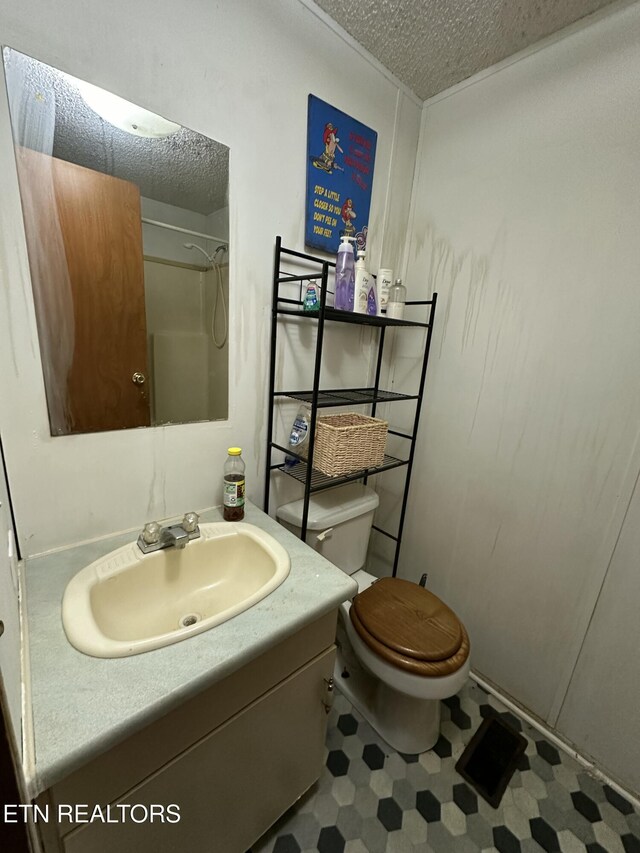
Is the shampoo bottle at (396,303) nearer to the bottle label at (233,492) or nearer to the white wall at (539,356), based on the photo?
the white wall at (539,356)

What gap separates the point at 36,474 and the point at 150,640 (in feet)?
1.59

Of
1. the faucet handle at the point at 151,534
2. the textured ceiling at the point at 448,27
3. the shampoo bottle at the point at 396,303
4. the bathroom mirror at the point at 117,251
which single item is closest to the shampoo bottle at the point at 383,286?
the shampoo bottle at the point at 396,303

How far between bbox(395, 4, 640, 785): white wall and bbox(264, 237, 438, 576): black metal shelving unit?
0.32 feet

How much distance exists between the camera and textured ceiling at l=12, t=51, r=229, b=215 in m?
0.69

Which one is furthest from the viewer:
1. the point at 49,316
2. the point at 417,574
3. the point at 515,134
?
the point at 417,574

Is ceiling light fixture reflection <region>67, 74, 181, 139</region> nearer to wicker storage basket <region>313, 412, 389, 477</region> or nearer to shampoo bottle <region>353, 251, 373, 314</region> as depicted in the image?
shampoo bottle <region>353, 251, 373, 314</region>

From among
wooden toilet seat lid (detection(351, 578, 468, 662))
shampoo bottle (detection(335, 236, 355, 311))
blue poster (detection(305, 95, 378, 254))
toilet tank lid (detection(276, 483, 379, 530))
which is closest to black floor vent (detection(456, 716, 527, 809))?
wooden toilet seat lid (detection(351, 578, 468, 662))

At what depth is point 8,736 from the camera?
0.36 metres

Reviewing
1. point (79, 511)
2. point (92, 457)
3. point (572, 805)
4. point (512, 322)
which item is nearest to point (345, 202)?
point (512, 322)

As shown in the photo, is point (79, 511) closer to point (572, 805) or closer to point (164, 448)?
point (164, 448)

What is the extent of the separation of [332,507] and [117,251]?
98 centimetres

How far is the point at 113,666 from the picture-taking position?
23.2 inches

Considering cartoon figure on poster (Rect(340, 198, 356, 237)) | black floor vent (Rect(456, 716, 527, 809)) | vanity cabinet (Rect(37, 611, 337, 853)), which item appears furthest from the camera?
cartoon figure on poster (Rect(340, 198, 356, 237))

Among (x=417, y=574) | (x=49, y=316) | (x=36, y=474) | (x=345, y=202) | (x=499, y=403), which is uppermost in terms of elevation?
(x=345, y=202)
